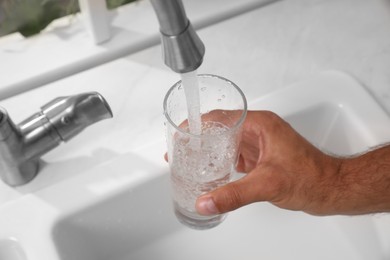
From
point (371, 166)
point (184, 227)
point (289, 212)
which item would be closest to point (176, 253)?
point (184, 227)

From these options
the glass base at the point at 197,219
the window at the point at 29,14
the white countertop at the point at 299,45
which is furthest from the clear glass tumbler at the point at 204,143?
the window at the point at 29,14

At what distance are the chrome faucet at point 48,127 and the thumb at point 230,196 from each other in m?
0.15

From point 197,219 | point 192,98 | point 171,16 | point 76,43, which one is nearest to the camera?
point 171,16

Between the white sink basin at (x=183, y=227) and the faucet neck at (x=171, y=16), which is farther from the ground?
the faucet neck at (x=171, y=16)

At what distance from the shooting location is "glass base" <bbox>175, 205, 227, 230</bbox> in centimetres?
69

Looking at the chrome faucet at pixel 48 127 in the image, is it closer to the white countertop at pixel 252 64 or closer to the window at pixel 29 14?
the white countertop at pixel 252 64

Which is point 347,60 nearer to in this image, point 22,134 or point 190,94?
Result: point 190,94

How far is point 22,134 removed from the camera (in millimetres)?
612

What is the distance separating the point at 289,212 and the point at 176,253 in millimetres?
173

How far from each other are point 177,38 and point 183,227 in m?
0.40

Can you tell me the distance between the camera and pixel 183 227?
2.47 ft

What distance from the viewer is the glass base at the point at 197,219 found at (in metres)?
0.69

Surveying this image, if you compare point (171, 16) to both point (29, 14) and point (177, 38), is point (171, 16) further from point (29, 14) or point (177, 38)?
point (29, 14)

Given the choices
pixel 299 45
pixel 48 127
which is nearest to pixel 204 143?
pixel 48 127
